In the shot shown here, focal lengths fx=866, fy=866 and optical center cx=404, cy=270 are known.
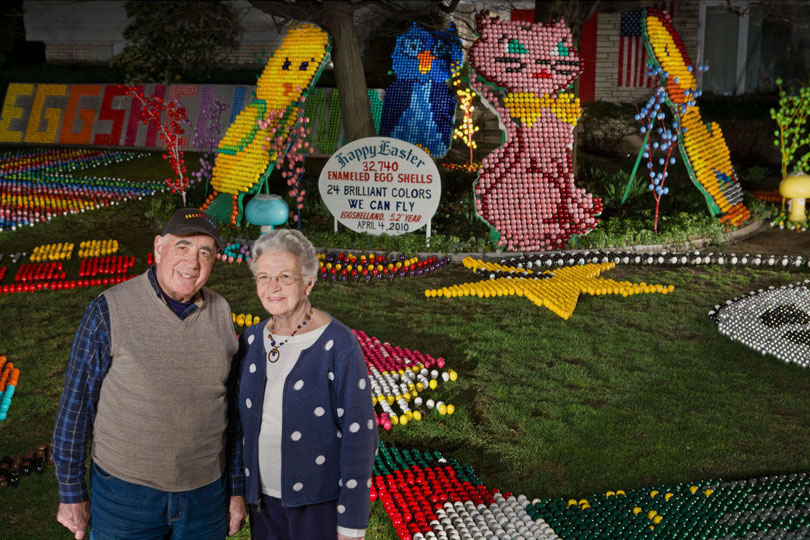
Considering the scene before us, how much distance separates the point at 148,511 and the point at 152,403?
441 mm

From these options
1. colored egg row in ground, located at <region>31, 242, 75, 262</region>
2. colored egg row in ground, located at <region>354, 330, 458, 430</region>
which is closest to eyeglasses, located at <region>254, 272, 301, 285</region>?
colored egg row in ground, located at <region>354, 330, 458, 430</region>

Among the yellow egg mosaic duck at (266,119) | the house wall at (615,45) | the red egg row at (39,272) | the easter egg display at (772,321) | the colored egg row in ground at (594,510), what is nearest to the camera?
the colored egg row in ground at (594,510)

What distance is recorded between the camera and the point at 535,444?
20.5 feet

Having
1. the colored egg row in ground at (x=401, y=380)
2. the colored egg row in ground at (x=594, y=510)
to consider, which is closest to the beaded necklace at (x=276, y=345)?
the colored egg row in ground at (x=594, y=510)

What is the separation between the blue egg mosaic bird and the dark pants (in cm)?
1407

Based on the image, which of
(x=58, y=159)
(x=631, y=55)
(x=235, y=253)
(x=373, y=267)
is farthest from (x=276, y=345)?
(x=631, y=55)

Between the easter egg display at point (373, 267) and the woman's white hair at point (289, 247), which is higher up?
the woman's white hair at point (289, 247)

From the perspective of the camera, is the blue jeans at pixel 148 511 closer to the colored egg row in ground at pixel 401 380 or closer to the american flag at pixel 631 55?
the colored egg row in ground at pixel 401 380

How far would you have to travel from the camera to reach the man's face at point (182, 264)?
11.5ft

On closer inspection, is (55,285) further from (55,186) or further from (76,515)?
(76,515)

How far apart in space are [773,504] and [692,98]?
8.06m

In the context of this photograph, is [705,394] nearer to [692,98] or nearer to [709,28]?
[692,98]

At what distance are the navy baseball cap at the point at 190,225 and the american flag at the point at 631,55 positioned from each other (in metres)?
19.7

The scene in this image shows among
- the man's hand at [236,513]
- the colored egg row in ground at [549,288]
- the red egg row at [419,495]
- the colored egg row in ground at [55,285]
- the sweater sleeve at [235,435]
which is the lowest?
the red egg row at [419,495]
